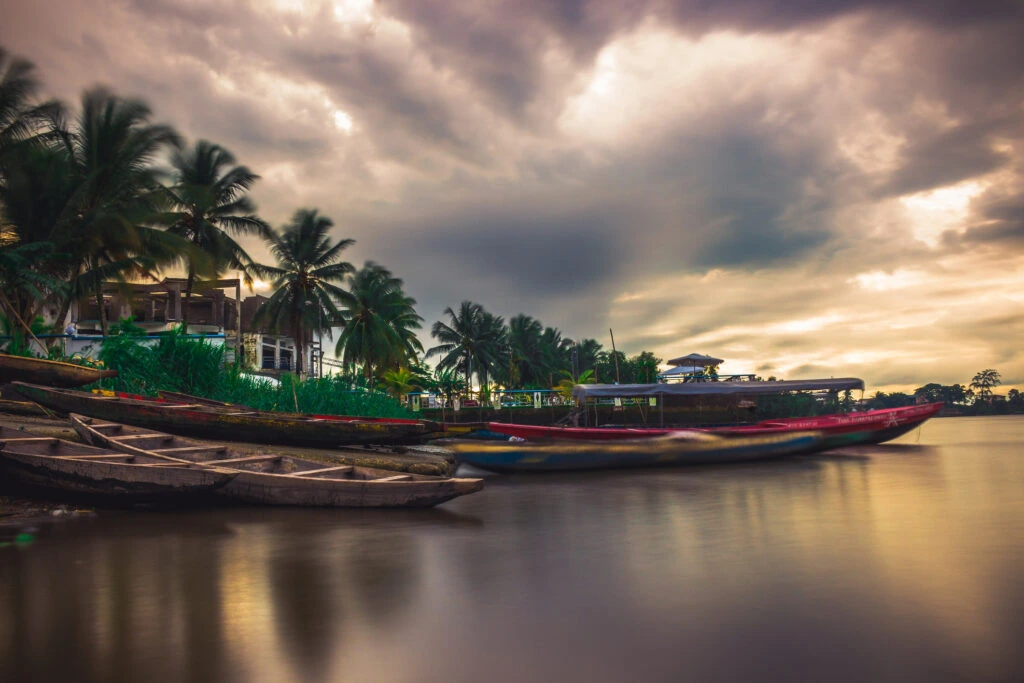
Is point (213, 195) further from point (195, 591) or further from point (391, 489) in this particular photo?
point (195, 591)

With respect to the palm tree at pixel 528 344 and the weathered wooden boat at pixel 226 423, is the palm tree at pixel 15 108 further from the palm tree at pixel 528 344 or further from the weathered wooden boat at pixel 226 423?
the palm tree at pixel 528 344

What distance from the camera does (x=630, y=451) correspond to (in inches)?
592

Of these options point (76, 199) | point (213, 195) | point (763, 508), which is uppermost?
point (213, 195)

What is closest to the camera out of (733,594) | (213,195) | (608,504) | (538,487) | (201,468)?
(733,594)

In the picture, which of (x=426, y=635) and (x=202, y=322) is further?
(x=202, y=322)

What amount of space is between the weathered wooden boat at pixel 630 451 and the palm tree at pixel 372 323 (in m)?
17.7

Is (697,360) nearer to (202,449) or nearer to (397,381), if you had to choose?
(397,381)

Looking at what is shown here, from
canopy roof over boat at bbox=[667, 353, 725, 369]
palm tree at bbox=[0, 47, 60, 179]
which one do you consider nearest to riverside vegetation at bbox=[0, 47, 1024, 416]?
palm tree at bbox=[0, 47, 60, 179]

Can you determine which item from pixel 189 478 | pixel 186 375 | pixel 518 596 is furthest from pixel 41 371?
pixel 518 596

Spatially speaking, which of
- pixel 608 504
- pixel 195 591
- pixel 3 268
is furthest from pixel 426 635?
pixel 3 268

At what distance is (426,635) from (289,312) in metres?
27.1

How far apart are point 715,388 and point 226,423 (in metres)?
15.9

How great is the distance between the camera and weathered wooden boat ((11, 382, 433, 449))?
33.5ft

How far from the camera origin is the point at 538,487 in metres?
12.8
